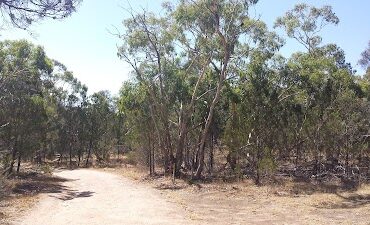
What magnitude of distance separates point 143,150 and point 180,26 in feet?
36.4

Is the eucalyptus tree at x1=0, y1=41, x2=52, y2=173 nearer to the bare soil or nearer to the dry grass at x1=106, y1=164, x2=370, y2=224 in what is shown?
the bare soil

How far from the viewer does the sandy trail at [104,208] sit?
1334 centimetres

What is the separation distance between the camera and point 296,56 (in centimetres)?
2817

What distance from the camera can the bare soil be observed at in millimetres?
13563

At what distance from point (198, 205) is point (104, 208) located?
374 cm

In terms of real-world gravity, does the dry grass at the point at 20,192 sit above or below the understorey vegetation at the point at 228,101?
below

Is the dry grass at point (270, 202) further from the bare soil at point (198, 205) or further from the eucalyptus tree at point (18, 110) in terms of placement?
the eucalyptus tree at point (18, 110)

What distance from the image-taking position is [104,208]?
15.8 meters

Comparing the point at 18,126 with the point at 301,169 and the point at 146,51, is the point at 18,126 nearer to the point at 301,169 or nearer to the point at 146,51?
the point at 146,51

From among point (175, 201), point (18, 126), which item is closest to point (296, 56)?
point (175, 201)

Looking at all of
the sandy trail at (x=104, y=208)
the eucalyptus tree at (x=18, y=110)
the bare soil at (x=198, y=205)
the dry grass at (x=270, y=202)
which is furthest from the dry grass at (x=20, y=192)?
the dry grass at (x=270, y=202)

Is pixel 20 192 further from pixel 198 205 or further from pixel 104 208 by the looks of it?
pixel 198 205

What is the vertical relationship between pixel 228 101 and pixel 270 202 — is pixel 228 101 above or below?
above

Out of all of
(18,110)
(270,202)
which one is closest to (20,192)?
(18,110)
